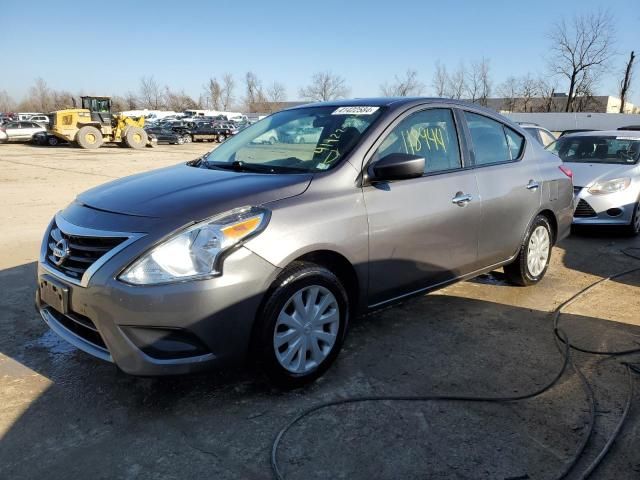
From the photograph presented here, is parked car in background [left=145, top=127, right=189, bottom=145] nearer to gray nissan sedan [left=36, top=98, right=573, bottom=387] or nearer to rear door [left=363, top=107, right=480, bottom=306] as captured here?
gray nissan sedan [left=36, top=98, right=573, bottom=387]

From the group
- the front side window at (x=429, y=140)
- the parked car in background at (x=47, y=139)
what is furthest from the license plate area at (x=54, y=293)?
the parked car in background at (x=47, y=139)

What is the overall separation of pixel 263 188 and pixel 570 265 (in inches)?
172

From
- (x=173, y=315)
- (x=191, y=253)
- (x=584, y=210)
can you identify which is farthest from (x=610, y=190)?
(x=173, y=315)

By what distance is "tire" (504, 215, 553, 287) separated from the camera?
4.76 meters

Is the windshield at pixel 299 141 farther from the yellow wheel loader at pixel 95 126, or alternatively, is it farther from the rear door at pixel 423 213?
the yellow wheel loader at pixel 95 126

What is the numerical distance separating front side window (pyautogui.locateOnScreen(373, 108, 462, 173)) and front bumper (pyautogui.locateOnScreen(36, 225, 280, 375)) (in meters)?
1.31

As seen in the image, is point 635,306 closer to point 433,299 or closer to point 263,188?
point 433,299

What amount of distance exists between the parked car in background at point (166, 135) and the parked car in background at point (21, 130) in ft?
22.1

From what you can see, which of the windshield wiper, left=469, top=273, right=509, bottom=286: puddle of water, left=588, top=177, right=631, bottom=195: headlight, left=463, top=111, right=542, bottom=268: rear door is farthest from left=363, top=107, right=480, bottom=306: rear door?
left=588, top=177, right=631, bottom=195: headlight

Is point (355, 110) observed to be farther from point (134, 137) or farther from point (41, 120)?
point (41, 120)

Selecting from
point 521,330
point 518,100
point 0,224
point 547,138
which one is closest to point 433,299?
point 521,330

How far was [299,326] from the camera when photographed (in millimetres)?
2961

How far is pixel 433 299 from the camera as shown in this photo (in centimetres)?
466

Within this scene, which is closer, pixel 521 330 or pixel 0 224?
pixel 521 330
